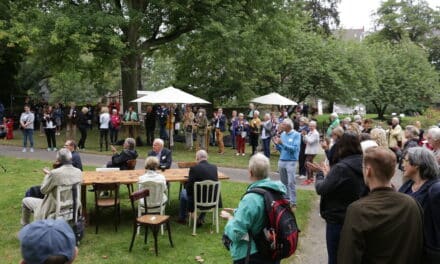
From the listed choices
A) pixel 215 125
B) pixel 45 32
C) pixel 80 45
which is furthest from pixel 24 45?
pixel 215 125

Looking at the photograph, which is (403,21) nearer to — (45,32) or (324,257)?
(45,32)

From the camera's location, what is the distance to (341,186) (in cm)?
456

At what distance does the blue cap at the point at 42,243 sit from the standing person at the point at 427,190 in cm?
247

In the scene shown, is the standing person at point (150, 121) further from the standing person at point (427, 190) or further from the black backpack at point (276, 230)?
the standing person at point (427, 190)

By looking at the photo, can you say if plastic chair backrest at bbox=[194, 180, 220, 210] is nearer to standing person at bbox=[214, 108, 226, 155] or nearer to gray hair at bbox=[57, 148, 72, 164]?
gray hair at bbox=[57, 148, 72, 164]

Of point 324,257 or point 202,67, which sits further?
point 202,67

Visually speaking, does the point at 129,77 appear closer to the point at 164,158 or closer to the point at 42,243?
the point at 164,158

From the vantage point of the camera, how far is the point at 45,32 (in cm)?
1689

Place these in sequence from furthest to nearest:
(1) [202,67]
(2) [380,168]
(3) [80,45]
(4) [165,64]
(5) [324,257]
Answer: (4) [165,64]
(1) [202,67]
(3) [80,45]
(5) [324,257]
(2) [380,168]

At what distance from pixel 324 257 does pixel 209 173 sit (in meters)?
2.36

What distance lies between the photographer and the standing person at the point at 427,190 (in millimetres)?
3139

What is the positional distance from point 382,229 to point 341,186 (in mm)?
1737

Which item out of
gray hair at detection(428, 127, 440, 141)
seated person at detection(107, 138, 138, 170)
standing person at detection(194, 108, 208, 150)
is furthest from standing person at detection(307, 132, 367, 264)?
standing person at detection(194, 108, 208, 150)

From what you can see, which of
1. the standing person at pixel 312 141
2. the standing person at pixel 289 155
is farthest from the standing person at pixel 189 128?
the standing person at pixel 289 155
